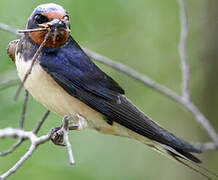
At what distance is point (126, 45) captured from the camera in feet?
14.5

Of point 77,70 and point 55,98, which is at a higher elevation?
point 77,70

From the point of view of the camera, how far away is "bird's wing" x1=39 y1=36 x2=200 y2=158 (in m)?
2.81

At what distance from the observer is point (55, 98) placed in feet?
9.07

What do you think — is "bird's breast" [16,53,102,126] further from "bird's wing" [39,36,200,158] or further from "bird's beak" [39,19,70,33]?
"bird's beak" [39,19,70,33]

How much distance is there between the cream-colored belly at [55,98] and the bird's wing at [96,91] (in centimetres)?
3

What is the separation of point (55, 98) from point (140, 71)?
5.80ft

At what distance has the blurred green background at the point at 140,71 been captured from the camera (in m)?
4.01

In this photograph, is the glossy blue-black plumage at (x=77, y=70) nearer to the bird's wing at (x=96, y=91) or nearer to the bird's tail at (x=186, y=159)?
the bird's wing at (x=96, y=91)

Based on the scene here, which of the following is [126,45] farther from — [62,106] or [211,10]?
[62,106]

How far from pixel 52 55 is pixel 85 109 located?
0.35 metres

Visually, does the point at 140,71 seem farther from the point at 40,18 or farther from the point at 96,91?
the point at 40,18

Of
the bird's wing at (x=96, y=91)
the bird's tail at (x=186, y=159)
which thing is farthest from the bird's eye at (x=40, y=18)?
the bird's tail at (x=186, y=159)

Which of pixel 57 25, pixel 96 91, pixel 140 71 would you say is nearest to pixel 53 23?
pixel 57 25

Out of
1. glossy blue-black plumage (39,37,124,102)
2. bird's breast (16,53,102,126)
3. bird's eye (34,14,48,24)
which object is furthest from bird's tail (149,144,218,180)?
bird's eye (34,14,48,24)
